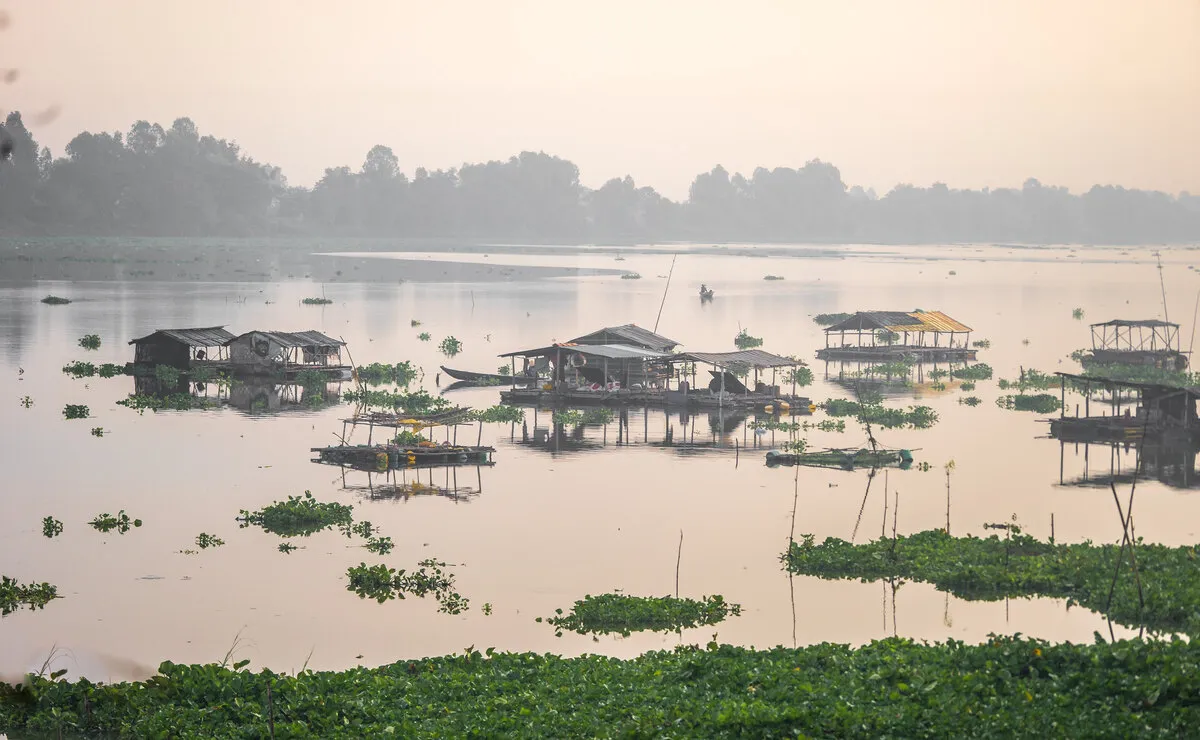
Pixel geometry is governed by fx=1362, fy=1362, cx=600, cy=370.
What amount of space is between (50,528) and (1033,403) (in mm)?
35276

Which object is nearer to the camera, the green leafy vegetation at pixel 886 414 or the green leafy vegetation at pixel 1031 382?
the green leafy vegetation at pixel 886 414

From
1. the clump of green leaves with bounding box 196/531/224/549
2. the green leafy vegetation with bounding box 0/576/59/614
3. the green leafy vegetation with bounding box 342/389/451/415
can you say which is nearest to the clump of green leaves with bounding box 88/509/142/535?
the clump of green leaves with bounding box 196/531/224/549

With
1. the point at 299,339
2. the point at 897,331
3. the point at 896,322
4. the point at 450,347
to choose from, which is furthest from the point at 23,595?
the point at 897,331

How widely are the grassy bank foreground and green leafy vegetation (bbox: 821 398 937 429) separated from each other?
2731cm

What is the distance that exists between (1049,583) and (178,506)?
20971mm

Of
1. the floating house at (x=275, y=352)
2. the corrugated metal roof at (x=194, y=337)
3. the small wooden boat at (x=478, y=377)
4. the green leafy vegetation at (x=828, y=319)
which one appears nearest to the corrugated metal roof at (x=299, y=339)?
the floating house at (x=275, y=352)

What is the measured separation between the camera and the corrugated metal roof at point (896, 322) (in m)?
64.1

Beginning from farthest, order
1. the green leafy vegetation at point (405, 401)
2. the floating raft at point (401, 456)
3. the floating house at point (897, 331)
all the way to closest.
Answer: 1. the floating house at point (897, 331)
2. the green leafy vegetation at point (405, 401)
3. the floating raft at point (401, 456)

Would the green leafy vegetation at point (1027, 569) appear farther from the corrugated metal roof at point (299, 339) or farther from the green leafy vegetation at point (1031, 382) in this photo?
the corrugated metal roof at point (299, 339)

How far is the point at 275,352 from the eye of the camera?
57.1 meters

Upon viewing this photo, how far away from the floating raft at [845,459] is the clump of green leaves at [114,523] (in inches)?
684

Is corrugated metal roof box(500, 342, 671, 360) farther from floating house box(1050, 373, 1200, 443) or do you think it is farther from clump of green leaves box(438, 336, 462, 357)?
clump of green leaves box(438, 336, 462, 357)

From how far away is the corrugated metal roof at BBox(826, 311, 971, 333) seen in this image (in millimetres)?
64062

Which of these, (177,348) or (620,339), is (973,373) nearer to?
(620,339)
